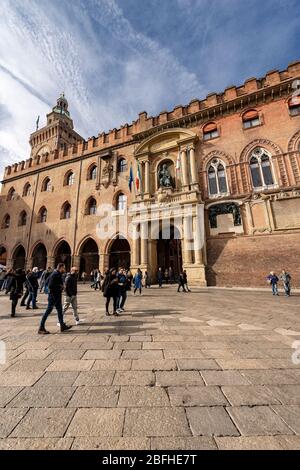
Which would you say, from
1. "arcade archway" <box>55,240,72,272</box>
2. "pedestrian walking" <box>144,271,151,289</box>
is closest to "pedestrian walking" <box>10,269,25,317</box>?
"pedestrian walking" <box>144,271,151,289</box>

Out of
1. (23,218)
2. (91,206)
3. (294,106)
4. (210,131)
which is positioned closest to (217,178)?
(210,131)

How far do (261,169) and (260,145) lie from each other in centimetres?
199

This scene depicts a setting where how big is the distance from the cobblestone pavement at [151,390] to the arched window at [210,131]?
16.9 metres

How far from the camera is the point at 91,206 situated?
22.0 m

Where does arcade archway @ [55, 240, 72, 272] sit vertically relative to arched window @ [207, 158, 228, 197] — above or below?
below

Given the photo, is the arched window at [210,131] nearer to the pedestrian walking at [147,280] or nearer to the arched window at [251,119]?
the arched window at [251,119]

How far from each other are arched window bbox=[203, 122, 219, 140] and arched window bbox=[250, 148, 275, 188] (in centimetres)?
373

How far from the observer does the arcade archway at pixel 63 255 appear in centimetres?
2238

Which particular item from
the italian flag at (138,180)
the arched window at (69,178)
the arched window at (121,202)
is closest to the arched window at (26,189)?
the arched window at (69,178)

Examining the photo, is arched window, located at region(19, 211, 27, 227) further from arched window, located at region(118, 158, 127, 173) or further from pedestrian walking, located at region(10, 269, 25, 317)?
pedestrian walking, located at region(10, 269, 25, 317)

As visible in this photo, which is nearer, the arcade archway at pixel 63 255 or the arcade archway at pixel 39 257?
the arcade archway at pixel 63 255

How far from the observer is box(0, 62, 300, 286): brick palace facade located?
14023 mm
